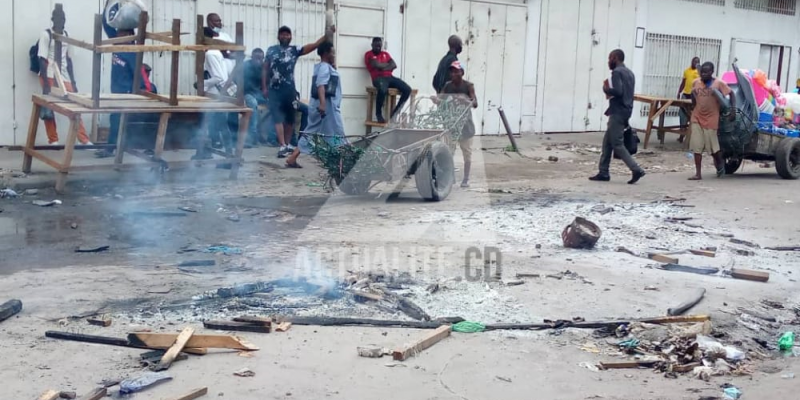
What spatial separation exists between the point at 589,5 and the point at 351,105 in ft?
21.3

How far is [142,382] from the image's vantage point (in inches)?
166

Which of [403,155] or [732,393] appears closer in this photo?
[732,393]

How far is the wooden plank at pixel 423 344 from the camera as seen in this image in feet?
15.6

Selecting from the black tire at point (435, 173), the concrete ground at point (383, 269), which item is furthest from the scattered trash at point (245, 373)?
the black tire at point (435, 173)

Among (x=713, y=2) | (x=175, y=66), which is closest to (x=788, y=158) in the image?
(x=175, y=66)

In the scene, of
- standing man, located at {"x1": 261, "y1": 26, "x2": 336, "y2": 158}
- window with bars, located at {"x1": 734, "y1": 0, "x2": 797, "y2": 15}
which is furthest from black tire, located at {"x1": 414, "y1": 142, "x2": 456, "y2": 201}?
window with bars, located at {"x1": 734, "y1": 0, "x2": 797, "y2": 15}

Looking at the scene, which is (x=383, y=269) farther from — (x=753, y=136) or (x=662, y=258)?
(x=753, y=136)

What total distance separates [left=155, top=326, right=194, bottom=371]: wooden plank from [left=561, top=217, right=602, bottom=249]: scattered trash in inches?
149

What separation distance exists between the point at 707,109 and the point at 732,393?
26.3 ft

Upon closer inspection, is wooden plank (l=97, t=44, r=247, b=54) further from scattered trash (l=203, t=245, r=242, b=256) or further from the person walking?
scattered trash (l=203, t=245, r=242, b=256)

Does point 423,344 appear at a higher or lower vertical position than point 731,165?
lower

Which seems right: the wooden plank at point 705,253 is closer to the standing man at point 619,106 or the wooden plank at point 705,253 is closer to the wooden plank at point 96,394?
the standing man at point 619,106

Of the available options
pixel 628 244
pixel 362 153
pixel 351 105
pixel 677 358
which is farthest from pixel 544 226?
pixel 351 105

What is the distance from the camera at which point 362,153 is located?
9.16m
